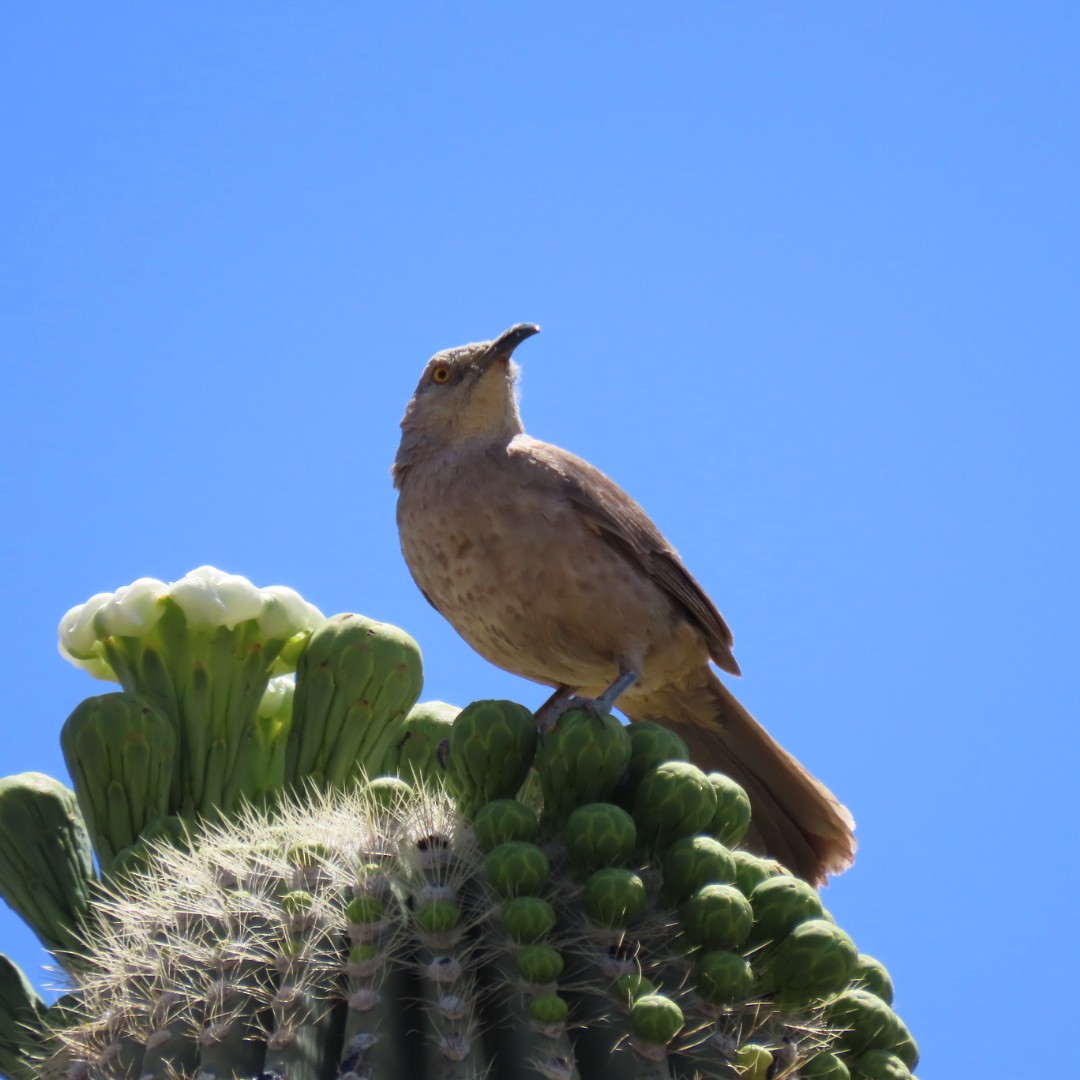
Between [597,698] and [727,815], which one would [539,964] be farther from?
[597,698]

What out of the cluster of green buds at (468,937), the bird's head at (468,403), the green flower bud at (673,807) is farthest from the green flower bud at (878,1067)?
the bird's head at (468,403)

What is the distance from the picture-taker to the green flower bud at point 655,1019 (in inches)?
94.0

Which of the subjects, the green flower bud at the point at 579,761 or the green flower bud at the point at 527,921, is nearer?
the green flower bud at the point at 527,921

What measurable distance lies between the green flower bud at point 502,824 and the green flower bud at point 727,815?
39cm

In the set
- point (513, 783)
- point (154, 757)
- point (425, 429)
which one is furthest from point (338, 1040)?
point (425, 429)

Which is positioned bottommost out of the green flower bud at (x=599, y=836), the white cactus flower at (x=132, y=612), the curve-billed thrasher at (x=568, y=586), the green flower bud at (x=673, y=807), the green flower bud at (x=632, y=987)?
the green flower bud at (x=632, y=987)

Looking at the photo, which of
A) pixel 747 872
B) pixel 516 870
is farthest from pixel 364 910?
pixel 747 872

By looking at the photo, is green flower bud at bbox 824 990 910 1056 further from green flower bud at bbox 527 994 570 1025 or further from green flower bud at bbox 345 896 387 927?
green flower bud at bbox 345 896 387 927

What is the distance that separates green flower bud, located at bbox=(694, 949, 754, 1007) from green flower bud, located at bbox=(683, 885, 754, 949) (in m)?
0.03

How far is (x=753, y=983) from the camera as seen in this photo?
265 centimetres

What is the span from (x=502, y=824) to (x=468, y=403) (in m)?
2.44

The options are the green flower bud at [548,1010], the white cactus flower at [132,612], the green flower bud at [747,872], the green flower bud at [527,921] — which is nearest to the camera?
the green flower bud at [548,1010]

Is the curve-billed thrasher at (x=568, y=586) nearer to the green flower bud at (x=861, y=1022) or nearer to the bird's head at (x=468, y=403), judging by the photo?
the bird's head at (x=468, y=403)

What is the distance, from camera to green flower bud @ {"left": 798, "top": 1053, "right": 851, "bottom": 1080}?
2.70m
